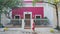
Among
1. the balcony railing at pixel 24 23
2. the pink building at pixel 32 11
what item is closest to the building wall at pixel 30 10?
the pink building at pixel 32 11

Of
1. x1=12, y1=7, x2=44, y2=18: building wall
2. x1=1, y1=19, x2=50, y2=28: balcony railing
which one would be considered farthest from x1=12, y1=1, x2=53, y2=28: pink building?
x1=1, y1=19, x2=50, y2=28: balcony railing

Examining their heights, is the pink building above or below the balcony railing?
above

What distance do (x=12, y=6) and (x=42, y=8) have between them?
6166 millimetres

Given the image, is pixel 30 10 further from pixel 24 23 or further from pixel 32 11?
pixel 24 23

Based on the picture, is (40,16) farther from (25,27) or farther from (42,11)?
(25,27)

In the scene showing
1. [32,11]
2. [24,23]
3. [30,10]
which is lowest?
[24,23]

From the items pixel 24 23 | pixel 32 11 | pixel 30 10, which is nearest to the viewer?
pixel 24 23

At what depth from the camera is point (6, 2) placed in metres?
26.7

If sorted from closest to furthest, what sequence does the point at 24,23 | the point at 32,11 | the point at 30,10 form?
the point at 24,23 < the point at 30,10 < the point at 32,11

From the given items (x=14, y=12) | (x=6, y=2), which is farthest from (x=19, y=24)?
(x=14, y=12)

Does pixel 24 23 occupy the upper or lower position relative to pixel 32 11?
lower

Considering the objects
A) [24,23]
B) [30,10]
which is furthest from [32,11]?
[24,23]

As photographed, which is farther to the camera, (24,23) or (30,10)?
(30,10)

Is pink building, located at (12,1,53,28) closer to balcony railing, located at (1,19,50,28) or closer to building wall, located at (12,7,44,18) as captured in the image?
building wall, located at (12,7,44,18)
